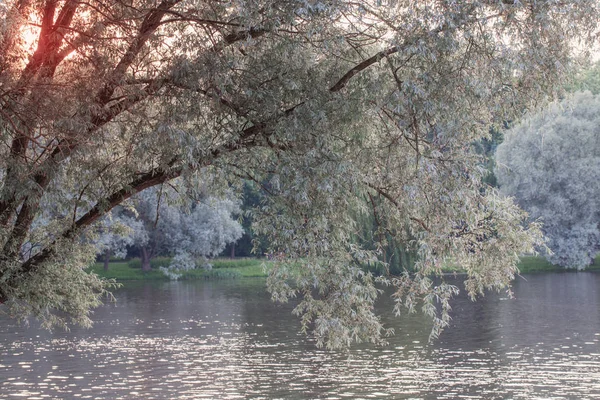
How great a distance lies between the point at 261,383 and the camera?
17766 mm

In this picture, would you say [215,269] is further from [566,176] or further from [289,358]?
[289,358]

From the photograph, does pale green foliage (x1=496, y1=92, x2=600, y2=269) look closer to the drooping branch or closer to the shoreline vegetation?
the shoreline vegetation

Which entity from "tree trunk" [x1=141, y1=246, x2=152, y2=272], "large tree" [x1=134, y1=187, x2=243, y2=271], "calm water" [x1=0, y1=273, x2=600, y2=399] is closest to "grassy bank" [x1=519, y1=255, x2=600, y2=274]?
"calm water" [x1=0, y1=273, x2=600, y2=399]

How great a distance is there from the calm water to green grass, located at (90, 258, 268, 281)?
1510 cm

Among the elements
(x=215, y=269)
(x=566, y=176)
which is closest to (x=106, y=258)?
(x=215, y=269)

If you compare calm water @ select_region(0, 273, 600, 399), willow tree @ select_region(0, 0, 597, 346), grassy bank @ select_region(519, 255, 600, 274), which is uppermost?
willow tree @ select_region(0, 0, 597, 346)

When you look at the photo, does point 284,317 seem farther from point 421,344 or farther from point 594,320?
point 594,320

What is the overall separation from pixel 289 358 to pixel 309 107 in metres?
12.6

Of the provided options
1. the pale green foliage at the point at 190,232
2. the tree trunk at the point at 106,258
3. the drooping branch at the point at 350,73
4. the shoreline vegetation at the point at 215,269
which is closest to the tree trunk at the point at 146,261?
the shoreline vegetation at the point at 215,269

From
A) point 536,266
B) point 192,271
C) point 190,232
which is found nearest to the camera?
point 190,232

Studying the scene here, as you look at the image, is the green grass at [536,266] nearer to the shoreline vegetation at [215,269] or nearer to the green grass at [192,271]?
the shoreline vegetation at [215,269]

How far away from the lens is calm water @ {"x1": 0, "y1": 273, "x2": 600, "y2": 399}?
56.2 ft

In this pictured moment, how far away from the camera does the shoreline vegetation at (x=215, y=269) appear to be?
153 ft

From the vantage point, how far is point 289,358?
20.8 m
